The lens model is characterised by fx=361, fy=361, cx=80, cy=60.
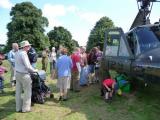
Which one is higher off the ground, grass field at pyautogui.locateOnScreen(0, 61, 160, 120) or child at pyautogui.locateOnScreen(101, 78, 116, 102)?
child at pyautogui.locateOnScreen(101, 78, 116, 102)

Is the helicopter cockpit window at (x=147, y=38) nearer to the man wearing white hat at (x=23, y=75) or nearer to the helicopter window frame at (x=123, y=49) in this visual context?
the helicopter window frame at (x=123, y=49)

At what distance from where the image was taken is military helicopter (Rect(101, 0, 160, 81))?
8719 mm

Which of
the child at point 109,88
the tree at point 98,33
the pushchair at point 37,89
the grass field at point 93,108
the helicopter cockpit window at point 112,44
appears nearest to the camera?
the grass field at point 93,108

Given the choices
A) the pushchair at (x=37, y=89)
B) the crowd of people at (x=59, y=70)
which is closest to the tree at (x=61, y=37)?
the crowd of people at (x=59, y=70)

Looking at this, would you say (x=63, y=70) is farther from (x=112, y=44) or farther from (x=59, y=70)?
(x=112, y=44)

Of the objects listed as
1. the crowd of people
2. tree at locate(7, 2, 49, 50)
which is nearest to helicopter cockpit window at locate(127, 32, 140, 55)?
the crowd of people

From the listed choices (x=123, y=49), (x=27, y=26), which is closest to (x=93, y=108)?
(x=123, y=49)

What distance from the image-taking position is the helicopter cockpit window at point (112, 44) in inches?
469

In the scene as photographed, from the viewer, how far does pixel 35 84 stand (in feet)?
35.8

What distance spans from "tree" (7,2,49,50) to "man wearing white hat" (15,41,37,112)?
174ft

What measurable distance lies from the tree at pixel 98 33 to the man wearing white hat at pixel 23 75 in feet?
162

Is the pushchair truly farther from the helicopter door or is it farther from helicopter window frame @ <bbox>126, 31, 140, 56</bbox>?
helicopter window frame @ <bbox>126, 31, 140, 56</bbox>

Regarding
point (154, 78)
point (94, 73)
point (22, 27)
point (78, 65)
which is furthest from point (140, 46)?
point (22, 27)

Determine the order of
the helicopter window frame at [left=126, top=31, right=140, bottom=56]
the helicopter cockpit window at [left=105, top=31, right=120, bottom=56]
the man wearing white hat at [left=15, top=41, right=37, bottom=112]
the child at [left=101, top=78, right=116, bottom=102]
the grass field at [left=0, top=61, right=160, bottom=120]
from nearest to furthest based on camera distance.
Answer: the grass field at [left=0, top=61, right=160, bottom=120] → the man wearing white hat at [left=15, top=41, right=37, bottom=112] → the helicopter window frame at [left=126, top=31, right=140, bottom=56] → the child at [left=101, top=78, right=116, bottom=102] → the helicopter cockpit window at [left=105, top=31, right=120, bottom=56]
